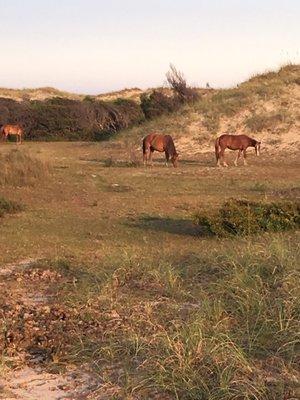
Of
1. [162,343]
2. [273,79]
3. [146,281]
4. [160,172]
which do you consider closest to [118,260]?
[146,281]

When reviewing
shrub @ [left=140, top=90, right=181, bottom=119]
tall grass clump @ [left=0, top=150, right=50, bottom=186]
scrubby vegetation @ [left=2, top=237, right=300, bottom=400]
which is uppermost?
shrub @ [left=140, top=90, right=181, bottom=119]

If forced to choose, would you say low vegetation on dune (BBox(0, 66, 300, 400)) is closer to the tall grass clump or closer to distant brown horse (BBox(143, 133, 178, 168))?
the tall grass clump

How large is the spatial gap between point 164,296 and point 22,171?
36.8ft

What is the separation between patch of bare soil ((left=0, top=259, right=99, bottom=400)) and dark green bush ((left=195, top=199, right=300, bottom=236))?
360cm

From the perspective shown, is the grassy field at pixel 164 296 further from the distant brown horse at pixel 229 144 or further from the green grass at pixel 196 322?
the distant brown horse at pixel 229 144

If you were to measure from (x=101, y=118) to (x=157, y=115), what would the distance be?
3.55 metres

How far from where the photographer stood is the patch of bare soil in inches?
187

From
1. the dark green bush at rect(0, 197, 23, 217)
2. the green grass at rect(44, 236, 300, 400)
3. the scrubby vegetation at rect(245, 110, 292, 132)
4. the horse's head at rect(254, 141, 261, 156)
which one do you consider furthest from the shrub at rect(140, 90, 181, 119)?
the green grass at rect(44, 236, 300, 400)

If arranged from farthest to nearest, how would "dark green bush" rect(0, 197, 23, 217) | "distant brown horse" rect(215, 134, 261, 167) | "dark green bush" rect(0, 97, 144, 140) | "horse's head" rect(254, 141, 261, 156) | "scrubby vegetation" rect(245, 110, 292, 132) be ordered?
"dark green bush" rect(0, 97, 144, 140)
"scrubby vegetation" rect(245, 110, 292, 132)
"horse's head" rect(254, 141, 261, 156)
"distant brown horse" rect(215, 134, 261, 167)
"dark green bush" rect(0, 197, 23, 217)

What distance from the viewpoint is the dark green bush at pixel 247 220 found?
420 inches

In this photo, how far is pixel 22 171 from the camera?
56.7 feet

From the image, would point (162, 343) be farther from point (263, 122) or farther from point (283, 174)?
point (263, 122)

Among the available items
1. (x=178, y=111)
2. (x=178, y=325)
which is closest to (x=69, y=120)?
(x=178, y=111)

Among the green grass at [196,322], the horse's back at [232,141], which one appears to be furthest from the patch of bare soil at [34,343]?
the horse's back at [232,141]
